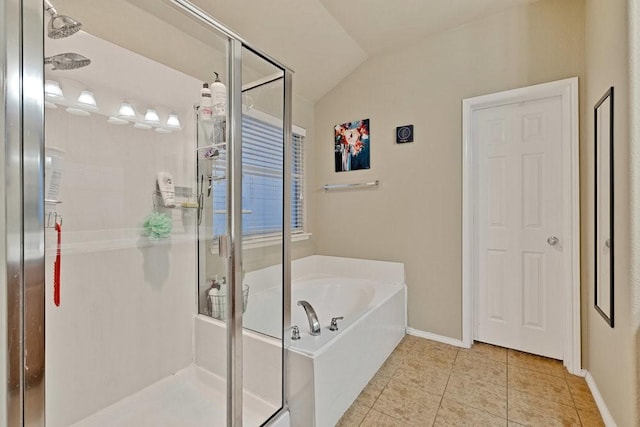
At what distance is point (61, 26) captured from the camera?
3.81 feet

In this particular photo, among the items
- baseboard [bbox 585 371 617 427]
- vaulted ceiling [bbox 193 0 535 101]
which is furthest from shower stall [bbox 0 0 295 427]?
baseboard [bbox 585 371 617 427]

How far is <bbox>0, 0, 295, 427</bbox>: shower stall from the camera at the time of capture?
1.41 meters

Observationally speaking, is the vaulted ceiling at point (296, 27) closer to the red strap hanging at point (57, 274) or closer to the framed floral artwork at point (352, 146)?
the framed floral artwork at point (352, 146)

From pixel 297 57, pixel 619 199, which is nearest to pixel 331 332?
pixel 619 199

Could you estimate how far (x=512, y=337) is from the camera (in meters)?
2.37

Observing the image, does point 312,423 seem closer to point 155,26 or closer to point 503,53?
point 155,26

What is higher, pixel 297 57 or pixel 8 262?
pixel 297 57

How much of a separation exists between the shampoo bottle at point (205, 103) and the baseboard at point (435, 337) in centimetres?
242

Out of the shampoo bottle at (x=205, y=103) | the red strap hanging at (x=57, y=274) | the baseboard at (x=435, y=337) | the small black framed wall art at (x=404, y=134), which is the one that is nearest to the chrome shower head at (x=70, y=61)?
the shampoo bottle at (x=205, y=103)

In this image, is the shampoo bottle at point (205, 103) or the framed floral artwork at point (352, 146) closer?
the shampoo bottle at point (205, 103)

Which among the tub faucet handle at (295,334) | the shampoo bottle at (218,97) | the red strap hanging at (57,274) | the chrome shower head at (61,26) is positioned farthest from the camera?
the shampoo bottle at (218,97)

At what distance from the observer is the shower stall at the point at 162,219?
1.41 meters

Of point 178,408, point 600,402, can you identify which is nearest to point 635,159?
point 600,402

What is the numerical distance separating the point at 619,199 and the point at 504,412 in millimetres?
1280
